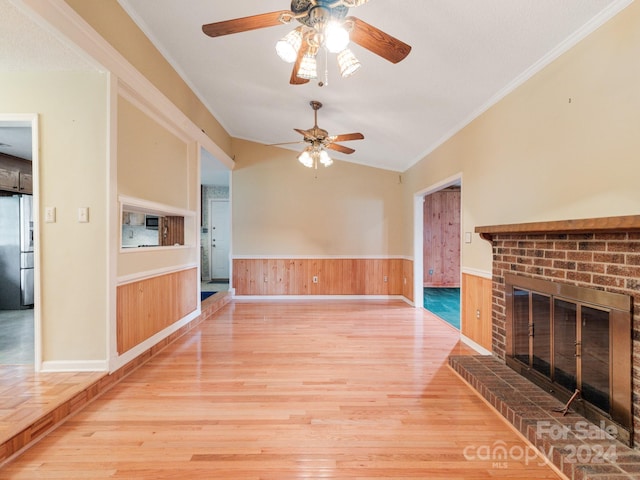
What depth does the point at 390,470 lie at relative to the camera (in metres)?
1.53

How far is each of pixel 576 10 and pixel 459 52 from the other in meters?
0.70

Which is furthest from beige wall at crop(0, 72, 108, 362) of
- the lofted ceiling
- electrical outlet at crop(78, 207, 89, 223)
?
the lofted ceiling

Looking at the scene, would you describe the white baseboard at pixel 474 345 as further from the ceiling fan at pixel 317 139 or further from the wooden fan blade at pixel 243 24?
the wooden fan blade at pixel 243 24

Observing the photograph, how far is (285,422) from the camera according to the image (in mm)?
1913

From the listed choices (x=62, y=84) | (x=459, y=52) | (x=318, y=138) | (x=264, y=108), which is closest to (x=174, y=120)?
(x=62, y=84)

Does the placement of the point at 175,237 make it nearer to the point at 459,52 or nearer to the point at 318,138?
the point at 318,138

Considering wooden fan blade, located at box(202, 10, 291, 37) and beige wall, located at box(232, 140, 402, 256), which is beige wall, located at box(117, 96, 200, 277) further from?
beige wall, located at box(232, 140, 402, 256)

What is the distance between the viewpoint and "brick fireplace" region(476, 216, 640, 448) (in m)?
1.53

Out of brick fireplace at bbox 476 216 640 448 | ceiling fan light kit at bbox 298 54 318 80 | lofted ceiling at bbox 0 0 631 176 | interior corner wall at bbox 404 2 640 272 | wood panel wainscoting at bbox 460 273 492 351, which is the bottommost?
wood panel wainscoting at bbox 460 273 492 351

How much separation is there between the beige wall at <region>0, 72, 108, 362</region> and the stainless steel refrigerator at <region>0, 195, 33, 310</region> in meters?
2.72

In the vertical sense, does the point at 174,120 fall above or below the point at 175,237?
above

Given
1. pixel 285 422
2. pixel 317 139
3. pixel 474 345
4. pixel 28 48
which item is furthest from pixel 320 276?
pixel 28 48

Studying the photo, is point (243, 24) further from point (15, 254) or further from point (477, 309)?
point (15, 254)

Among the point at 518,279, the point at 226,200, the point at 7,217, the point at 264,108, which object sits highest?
the point at 264,108
